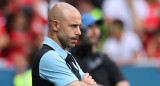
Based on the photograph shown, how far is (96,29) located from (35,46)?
6.84 ft

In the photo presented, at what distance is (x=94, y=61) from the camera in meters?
5.57

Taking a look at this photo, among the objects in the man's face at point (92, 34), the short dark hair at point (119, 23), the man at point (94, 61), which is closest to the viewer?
the man at point (94, 61)

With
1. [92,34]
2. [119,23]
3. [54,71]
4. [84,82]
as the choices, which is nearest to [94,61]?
[92,34]

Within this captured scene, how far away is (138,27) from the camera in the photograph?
28.2 feet

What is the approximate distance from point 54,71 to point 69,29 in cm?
37

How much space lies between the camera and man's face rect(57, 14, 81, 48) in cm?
364

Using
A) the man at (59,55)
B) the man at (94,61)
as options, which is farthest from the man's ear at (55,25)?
the man at (94,61)

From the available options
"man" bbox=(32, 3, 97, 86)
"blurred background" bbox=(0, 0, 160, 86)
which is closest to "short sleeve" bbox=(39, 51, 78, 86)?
"man" bbox=(32, 3, 97, 86)

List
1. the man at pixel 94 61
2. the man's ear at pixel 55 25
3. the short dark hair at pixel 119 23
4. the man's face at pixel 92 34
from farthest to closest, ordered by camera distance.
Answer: the short dark hair at pixel 119 23 → the man's face at pixel 92 34 → the man at pixel 94 61 → the man's ear at pixel 55 25

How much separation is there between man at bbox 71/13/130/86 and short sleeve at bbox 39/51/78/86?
5.91 feet

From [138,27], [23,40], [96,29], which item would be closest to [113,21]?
A: [138,27]

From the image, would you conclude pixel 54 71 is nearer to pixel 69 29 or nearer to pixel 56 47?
pixel 56 47

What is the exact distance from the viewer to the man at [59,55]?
3.55 m

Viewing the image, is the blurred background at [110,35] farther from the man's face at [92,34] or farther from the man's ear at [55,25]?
the man's ear at [55,25]
